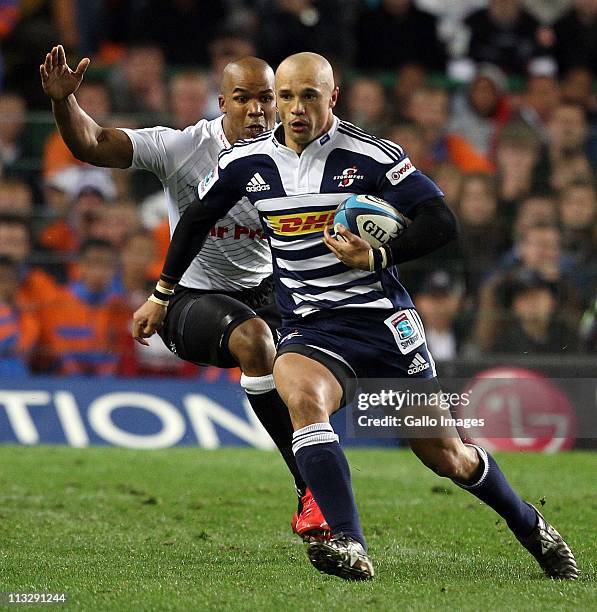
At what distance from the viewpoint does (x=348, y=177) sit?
5309 millimetres

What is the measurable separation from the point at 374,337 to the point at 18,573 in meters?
1.75

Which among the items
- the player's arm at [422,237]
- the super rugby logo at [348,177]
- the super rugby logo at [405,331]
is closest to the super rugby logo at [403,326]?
the super rugby logo at [405,331]

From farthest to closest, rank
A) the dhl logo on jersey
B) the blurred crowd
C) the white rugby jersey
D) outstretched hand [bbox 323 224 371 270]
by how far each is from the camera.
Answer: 1. the blurred crowd
2. the white rugby jersey
3. the dhl logo on jersey
4. outstretched hand [bbox 323 224 371 270]

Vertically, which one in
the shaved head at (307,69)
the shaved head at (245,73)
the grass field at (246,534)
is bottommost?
the grass field at (246,534)

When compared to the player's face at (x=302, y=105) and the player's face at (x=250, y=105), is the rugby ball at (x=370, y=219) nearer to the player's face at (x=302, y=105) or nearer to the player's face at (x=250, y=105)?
the player's face at (x=302, y=105)

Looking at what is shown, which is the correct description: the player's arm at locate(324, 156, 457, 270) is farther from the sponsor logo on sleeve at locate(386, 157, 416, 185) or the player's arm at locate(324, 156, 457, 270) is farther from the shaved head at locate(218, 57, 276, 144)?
the shaved head at locate(218, 57, 276, 144)

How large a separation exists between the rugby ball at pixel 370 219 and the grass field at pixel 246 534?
138 centimetres

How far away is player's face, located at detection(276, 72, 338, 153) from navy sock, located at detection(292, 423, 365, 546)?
48.0 inches

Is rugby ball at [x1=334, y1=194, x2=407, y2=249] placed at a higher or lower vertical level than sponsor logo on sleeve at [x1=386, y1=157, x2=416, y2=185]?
lower


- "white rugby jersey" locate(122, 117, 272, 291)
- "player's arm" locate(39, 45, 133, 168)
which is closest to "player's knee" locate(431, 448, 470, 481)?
"white rugby jersey" locate(122, 117, 272, 291)

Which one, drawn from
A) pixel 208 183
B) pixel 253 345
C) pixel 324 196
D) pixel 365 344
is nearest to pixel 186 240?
pixel 208 183

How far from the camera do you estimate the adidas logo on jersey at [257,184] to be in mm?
5418

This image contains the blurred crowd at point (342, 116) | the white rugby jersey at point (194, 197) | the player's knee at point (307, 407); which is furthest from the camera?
the blurred crowd at point (342, 116)

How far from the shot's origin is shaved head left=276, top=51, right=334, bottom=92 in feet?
17.1
